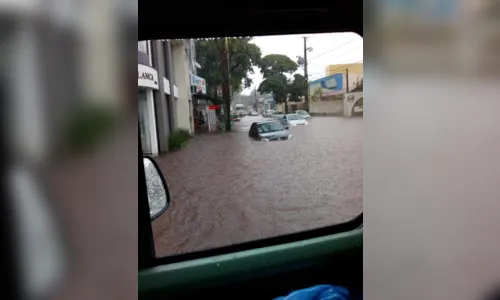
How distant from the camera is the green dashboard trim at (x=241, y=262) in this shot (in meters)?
1.59

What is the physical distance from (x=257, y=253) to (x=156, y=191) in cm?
55

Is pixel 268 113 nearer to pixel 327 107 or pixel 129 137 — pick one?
pixel 327 107

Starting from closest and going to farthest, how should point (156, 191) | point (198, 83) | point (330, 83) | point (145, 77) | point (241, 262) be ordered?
point (145, 77)
point (330, 83)
point (198, 83)
point (156, 191)
point (241, 262)

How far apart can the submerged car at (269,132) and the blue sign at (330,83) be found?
26cm

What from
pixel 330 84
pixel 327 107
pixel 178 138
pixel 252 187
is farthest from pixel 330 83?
pixel 252 187

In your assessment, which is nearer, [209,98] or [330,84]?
[330,84]

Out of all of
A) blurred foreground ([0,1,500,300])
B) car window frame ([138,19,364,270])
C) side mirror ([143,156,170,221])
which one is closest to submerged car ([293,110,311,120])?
car window frame ([138,19,364,270])

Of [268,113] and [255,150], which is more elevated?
[268,113]

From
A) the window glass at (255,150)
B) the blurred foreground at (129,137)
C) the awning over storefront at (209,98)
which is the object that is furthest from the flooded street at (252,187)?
the blurred foreground at (129,137)

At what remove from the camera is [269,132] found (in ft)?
5.73

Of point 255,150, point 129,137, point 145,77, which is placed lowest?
point 255,150

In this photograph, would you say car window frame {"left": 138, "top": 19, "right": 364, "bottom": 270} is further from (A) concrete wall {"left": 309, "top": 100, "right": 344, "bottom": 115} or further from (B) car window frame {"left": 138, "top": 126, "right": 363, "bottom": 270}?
(A) concrete wall {"left": 309, "top": 100, "right": 344, "bottom": 115}

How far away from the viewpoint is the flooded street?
1655mm

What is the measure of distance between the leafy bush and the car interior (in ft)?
0.50
